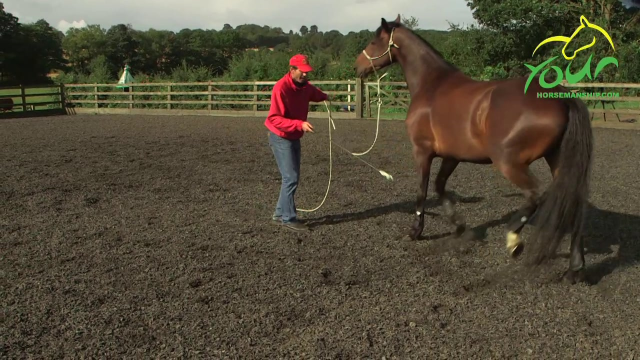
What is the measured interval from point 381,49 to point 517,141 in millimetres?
2125

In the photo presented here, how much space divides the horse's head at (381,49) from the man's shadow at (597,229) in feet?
5.59

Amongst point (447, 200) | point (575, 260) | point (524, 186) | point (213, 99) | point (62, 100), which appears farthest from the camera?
point (62, 100)

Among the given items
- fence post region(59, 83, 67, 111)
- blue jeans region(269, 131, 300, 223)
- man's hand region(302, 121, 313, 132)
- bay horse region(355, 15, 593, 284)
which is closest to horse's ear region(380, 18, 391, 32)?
bay horse region(355, 15, 593, 284)

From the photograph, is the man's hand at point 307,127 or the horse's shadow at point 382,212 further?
the horse's shadow at point 382,212

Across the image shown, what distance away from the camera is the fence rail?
1822 cm

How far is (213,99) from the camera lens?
74.1 feet

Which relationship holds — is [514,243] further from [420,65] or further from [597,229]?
[420,65]

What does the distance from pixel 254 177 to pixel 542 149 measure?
500cm

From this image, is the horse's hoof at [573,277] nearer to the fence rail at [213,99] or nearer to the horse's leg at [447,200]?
the horse's leg at [447,200]

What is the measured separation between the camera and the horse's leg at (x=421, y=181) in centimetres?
509

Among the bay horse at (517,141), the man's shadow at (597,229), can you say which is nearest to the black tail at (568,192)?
the bay horse at (517,141)

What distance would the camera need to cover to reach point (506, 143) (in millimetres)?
4188

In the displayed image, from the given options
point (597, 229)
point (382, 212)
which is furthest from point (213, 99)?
point (597, 229)

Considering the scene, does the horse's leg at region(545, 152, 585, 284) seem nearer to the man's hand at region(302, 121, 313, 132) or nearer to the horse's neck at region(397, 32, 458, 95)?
the horse's neck at region(397, 32, 458, 95)
